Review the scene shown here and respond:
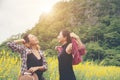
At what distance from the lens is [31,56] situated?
7.50 m

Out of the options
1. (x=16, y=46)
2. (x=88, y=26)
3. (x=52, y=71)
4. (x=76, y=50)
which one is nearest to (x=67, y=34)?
(x=76, y=50)

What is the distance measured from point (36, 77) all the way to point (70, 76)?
504 millimetres

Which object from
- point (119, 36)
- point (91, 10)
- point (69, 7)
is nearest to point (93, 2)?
point (91, 10)

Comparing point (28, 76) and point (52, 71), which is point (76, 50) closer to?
point (28, 76)

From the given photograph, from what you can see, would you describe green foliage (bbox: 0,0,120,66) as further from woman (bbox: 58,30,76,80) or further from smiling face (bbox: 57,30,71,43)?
woman (bbox: 58,30,76,80)

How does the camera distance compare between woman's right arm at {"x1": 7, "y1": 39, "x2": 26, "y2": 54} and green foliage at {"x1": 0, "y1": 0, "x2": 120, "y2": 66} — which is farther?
green foliage at {"x1": 0, "y1": 0, "x2": 120, "y2": 66}

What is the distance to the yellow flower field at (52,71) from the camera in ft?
27.1

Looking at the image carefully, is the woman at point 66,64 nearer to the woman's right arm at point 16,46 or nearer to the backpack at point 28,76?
the backpack at point 28,76

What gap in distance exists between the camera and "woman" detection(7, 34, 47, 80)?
24.4 feet

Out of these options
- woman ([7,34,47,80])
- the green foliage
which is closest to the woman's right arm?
woman ([7,34,47,80])

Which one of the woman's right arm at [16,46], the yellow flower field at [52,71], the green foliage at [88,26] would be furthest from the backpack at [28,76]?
the green foliage at [88,26]

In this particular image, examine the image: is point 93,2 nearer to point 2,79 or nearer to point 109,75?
point 109,75

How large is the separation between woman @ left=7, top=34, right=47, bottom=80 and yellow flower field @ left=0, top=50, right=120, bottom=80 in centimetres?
55

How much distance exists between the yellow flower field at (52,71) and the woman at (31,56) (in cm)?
55
